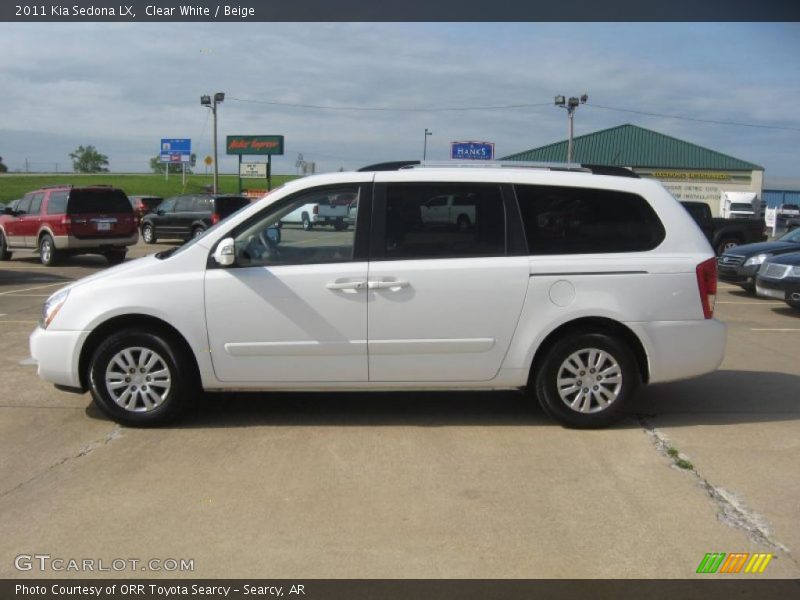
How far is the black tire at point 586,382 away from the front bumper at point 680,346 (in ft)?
0.52

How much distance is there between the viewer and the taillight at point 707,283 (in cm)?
566

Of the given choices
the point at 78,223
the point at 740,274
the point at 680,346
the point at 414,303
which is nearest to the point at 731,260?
the point at 740,274

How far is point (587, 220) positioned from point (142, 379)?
3465 mm

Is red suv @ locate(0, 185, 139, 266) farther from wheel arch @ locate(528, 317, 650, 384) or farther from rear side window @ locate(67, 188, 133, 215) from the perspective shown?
wheel arch @ locate(528, 317, 650, 384)

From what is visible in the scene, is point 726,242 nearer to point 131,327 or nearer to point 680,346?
point 680,346

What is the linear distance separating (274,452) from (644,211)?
3190 millimetres

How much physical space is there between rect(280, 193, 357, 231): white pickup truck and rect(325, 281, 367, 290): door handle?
0.42 meters

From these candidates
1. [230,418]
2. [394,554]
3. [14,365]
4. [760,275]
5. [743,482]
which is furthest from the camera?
[760,275]

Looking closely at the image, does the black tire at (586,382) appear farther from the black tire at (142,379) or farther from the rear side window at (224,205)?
the rear side window at (224,205)

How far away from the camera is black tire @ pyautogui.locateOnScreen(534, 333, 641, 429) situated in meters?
5.64

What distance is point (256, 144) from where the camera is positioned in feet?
184
